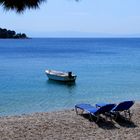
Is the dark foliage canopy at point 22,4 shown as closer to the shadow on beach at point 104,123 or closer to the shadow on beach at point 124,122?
the shadow on beach at point 104,123

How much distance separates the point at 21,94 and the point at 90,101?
5.09 meters

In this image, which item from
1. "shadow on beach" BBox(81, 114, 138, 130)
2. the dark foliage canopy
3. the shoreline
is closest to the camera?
the dark foliage canopy

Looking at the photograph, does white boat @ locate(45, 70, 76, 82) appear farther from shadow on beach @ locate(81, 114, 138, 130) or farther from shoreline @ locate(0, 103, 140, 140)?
shadow on beach @ locate(81, 114, 138, 130)

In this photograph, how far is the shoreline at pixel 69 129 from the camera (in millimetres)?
9883

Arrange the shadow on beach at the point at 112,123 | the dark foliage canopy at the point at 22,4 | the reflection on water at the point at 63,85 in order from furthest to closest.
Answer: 1. the reflection on water at the point at 63,85
2. the shadow on beach at the point at 112,123
3. the dark foliage canopy at the point at 22,4

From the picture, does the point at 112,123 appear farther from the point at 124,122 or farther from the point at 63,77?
the point at 63,77

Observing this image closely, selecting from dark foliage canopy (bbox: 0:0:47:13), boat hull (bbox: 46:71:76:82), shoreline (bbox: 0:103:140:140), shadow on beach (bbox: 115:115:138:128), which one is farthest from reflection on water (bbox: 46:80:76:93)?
dark foliage canopy (bbox: 0:0:47:13)

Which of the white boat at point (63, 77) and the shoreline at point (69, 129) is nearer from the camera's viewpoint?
the shoreline at point (69, 129)

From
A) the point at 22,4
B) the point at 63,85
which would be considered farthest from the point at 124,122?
the point at 63,85

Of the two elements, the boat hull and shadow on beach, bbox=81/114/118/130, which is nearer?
shadow on beach, bbox=81/114/118/130

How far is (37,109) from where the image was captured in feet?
61.8

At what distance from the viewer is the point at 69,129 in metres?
10.7

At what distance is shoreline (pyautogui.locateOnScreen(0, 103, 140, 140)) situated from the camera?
9883 mm

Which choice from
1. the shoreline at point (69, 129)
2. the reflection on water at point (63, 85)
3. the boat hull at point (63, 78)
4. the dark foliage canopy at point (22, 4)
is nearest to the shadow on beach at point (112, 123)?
the shoreline at point (69, 129)
